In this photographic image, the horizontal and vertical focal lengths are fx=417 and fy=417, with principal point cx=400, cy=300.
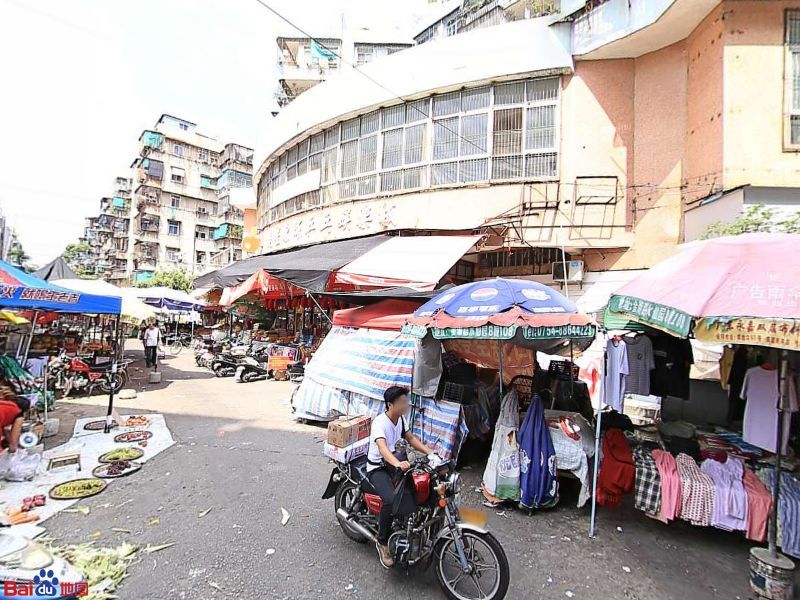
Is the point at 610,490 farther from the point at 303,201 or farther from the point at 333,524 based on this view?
the point at 303,201

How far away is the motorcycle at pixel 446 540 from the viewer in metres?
3.17

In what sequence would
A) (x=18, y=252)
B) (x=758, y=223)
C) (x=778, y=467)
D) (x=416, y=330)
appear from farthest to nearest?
(x=18, y=252), (x=758, y=223), (x=416, y=330), (x=778, y=467)

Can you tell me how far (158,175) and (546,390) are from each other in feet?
170

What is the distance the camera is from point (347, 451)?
4004 millimetres

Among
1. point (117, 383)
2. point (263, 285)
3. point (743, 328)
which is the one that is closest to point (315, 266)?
point (263, 285)

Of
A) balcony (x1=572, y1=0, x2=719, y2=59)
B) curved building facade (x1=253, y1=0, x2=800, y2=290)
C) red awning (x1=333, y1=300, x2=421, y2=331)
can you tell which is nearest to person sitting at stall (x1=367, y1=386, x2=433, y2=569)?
red awning (x1=333, y1=300, x2=421, y2=331)

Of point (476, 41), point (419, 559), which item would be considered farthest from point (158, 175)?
point (419, 559)

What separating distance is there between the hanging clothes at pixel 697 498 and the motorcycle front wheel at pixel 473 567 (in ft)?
7.25

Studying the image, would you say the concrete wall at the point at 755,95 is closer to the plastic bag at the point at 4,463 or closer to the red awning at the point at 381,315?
the red awning at the point at 381,315

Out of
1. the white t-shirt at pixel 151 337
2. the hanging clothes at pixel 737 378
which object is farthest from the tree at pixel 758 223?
the white t-shirt at pixel 151 337

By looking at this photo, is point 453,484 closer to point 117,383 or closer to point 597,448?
point 597,448

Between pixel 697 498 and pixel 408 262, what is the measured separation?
22.1 feet

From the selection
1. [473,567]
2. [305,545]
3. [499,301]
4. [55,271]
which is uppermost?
[55,271]

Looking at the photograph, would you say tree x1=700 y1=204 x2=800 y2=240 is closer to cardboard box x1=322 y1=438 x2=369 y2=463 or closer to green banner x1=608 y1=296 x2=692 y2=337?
green banner x1=608 y1=296 x2=692 y2=337
